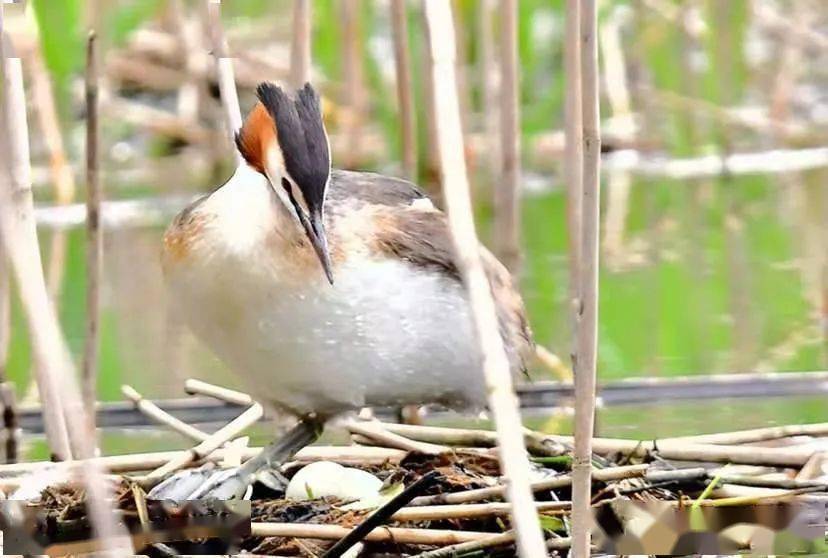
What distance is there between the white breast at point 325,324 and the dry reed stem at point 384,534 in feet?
1.72

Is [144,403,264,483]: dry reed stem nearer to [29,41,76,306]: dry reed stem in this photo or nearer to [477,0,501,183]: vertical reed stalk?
[477,0,501,183]: vertical reed stalk

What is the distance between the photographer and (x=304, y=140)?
3.74 m

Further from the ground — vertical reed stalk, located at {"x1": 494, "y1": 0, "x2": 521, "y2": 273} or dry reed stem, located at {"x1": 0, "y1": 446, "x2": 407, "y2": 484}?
vertical reed stalk, located at {"x1": 494, "y1": 0, "x2": 521, "y2": 273}

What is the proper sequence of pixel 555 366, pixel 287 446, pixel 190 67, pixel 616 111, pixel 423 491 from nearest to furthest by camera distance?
pixel 423 491, pixel 287 446, pixel 555 366, pixel 190 67, pixel 616 111

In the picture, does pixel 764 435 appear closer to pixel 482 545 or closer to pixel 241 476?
pixel 482 545

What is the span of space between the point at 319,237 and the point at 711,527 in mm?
1050

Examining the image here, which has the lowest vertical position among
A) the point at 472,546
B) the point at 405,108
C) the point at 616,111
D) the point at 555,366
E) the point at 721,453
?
the point at 472,546

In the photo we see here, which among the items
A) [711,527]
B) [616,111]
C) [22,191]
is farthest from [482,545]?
[616,111]

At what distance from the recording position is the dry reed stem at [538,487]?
12.1 ft

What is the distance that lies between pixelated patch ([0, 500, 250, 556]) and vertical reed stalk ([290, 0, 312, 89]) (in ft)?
5.39

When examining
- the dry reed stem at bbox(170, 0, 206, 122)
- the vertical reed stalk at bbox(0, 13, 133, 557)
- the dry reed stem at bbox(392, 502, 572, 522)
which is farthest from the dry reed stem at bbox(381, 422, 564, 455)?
the dry reed stem at bbox(170, 0, 206, 122)

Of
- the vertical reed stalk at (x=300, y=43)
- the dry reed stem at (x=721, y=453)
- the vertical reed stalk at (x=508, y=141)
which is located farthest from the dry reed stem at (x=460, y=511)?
the vertical reed stalk at (x=508, y=141)

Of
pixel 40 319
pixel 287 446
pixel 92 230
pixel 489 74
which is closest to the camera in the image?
pixel 40 319

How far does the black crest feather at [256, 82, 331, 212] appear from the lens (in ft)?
12.2
